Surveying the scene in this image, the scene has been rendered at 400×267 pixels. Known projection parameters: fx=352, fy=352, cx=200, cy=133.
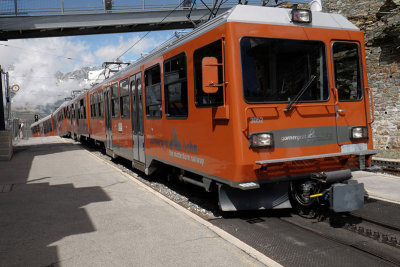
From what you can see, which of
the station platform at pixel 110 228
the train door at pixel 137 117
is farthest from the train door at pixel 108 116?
the station platform at pixel 110 228

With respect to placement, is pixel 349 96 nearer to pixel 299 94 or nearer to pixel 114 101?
pixel 299 94

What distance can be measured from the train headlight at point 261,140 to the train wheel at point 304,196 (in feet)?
3.32

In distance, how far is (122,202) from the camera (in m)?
6.66

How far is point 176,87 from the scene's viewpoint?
21.3 feet

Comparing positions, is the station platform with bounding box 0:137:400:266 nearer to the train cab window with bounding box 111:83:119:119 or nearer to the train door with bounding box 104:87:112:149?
the train cab window with bounding box 111:83:119:119

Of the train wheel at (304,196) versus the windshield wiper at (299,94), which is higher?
the windshield wiper at (299,94)

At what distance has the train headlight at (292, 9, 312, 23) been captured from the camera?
521cm

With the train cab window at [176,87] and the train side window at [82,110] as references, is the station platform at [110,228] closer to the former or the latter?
the train cab window at [176,87]

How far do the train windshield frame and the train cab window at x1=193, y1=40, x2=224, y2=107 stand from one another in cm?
39

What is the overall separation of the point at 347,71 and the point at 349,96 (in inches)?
15.7

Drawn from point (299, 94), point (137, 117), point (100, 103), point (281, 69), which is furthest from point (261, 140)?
point (100, 103)

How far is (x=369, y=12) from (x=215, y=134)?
424 inches

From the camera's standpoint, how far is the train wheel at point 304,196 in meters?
5.33

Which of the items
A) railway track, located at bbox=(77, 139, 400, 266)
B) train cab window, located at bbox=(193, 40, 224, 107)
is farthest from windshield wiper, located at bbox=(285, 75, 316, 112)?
railway track, located at bbox=(77, 139, 400, 266)
